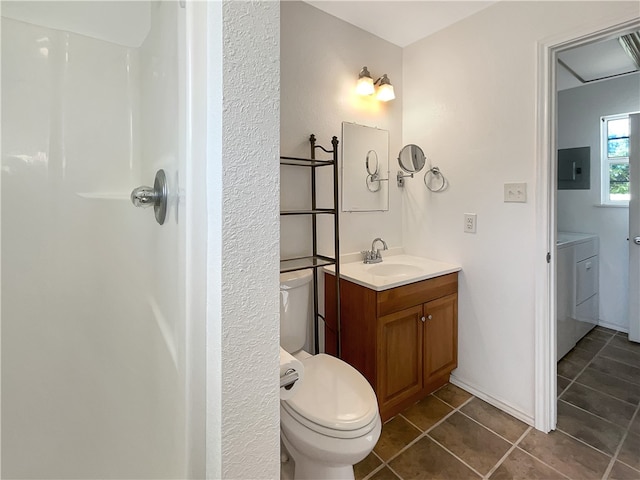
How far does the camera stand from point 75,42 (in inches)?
53.6

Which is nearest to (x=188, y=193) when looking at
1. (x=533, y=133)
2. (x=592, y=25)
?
(x=533, y=133)

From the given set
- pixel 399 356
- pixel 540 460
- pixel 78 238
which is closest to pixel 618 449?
pixel 540 460

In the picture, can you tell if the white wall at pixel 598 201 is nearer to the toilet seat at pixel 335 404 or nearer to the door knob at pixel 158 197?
the toilet seat at pixel 335 404

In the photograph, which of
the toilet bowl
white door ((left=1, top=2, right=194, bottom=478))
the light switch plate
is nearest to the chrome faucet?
the light switch plate

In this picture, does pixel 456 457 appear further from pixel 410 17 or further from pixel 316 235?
pixel 410 17

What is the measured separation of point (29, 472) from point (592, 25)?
297 cm

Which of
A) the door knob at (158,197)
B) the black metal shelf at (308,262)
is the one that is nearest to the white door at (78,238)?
the door knob at (158,197)

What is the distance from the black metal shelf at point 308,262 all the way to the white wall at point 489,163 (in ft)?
2.69

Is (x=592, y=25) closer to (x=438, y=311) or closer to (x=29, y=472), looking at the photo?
(x=438, y=311)

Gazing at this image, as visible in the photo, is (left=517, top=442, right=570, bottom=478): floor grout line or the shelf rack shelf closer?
(left=517, top=442, right=570, bottom=478): floor grout line

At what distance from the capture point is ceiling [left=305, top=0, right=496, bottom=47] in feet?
6.04

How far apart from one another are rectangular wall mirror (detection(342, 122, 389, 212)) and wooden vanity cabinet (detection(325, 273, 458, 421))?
1.89 ft

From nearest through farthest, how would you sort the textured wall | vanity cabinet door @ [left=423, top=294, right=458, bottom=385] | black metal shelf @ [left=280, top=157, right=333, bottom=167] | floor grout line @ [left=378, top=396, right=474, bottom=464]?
the textured wall < floor grout line @ [left=378, top=396, right=474, bottom=464] < black metal shelf @ [left=280, top=157, right=333, bottom=167] < vanity cabinet door @ [left=423, top=294, right=458, bottom=385]

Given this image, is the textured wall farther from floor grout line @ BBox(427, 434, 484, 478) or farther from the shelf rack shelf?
floor grout line @ BBox(427, 434, 484, 478)
